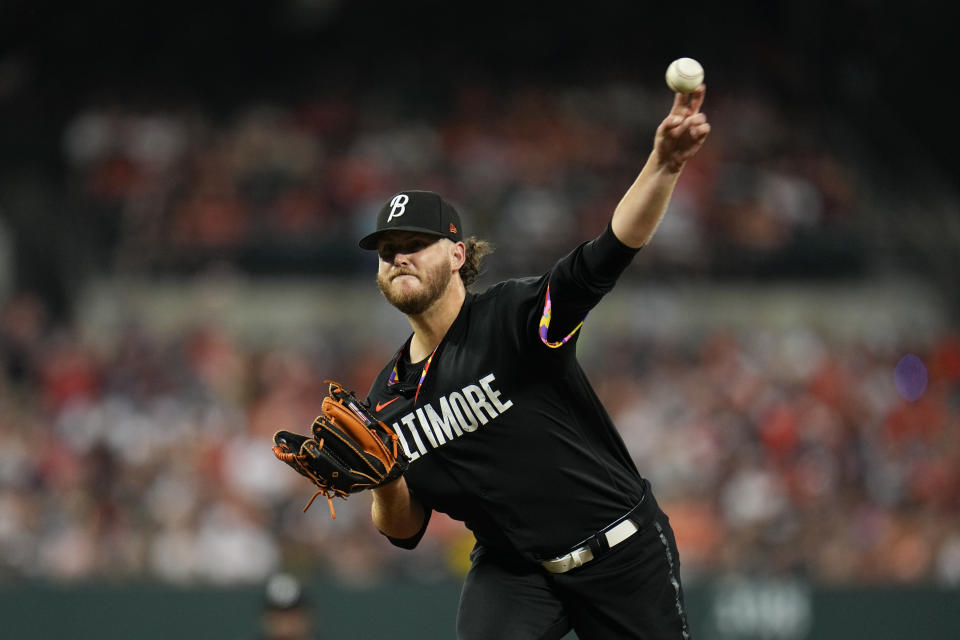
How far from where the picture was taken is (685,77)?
3518mm

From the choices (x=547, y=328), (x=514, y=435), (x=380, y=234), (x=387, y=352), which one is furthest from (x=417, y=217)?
(x=387, y=352)

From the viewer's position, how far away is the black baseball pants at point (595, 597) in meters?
4.25

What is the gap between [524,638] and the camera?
424 centimetres

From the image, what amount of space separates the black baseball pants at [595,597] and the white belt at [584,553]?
19 mm

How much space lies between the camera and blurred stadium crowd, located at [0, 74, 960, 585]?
30.5ft

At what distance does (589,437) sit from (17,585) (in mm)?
5474

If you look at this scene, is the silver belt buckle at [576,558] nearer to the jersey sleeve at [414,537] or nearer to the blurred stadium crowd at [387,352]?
the jersey sleeve at [414,537]

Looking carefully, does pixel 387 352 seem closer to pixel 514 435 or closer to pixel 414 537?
pixel 414 537

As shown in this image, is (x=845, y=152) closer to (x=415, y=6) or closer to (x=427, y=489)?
(x=415, y=6)

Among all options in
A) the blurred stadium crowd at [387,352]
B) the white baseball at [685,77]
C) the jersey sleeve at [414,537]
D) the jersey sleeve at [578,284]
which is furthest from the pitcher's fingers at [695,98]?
the blurred stadium crowd at [387,352]

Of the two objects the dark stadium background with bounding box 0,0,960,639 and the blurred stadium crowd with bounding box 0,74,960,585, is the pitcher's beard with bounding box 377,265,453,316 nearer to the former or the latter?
the dark stadium background with bounding box 0,0,960,639

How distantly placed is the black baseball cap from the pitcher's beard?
135mm

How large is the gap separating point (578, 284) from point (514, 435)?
0.65 m

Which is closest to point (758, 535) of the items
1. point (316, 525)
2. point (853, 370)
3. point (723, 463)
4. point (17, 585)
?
point (723, 463)
